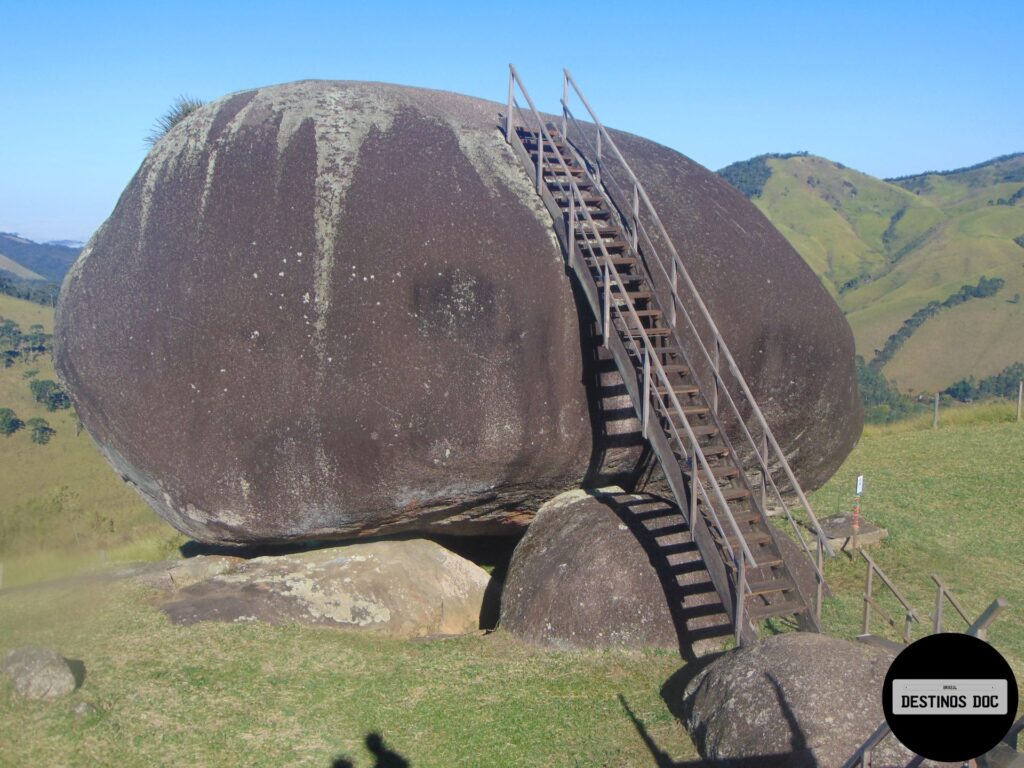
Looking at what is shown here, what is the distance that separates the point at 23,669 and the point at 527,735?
415 cm

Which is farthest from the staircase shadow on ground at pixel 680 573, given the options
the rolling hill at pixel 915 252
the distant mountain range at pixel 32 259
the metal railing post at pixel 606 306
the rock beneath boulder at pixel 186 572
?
Result: the distant mountain range at pixel 32 259

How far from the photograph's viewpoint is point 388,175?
10.4m

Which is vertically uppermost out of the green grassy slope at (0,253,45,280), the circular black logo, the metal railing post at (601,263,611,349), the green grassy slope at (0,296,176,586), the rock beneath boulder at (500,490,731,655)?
the green grassy slope at (0,253,45,280)

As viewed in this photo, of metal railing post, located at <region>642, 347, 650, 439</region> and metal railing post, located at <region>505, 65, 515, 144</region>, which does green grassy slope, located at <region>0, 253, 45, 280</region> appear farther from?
metal railing post, located at <region>642, 347, 650, 439</region>

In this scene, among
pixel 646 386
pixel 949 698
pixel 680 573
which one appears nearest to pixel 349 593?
pixel 680 573

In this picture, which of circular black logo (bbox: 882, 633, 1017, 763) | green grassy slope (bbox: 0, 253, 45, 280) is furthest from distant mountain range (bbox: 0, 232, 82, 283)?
circular black logo (bbox: 882, 633, 1017, 763)

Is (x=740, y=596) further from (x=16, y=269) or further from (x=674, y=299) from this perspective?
(x=16, y=269)

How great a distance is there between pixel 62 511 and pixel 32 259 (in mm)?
150914

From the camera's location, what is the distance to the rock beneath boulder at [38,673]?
782 cm

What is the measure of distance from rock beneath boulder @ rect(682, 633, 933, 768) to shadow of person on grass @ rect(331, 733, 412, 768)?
7.54ft

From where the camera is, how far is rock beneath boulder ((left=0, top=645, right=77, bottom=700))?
782 cm

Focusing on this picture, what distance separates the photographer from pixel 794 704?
6.86 metres

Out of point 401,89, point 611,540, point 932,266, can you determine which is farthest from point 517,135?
point 932,266

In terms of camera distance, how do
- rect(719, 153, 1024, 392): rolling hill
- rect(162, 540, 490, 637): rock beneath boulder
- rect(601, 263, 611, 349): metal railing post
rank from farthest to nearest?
rect(719, 153, 1024, 392): rolling hill, rect(162, 540, 490, 637): rock beneath boulder, rect(601, 263, 611, 349): metal railing post
